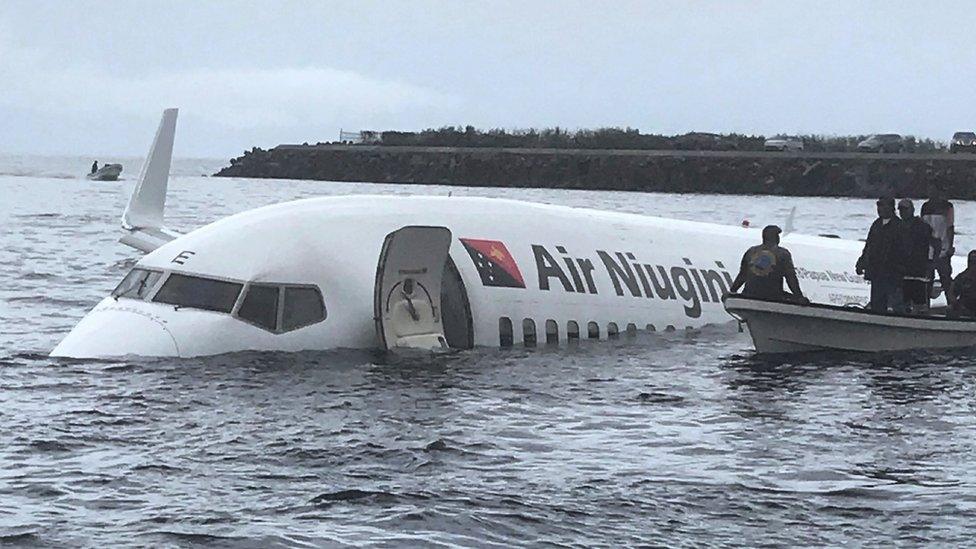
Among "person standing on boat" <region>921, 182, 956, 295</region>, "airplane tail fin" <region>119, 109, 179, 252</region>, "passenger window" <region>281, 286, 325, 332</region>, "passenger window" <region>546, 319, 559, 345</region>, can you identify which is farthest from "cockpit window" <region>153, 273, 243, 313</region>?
"airplane tail fin" <region>119, 109, 179, 252</region>

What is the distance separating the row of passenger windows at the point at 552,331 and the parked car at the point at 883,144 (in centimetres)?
11081

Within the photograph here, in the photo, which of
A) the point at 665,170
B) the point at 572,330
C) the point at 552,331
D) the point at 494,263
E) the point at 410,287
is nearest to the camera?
the point at 410,287

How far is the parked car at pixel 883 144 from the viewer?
132 m

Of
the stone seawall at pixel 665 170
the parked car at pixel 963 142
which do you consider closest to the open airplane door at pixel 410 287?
the stone seawall at pixel 665 170

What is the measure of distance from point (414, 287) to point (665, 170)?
103m

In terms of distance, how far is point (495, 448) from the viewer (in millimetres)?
18047

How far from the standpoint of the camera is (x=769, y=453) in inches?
714

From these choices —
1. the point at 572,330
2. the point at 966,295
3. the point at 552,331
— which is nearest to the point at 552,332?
the point at 552,331

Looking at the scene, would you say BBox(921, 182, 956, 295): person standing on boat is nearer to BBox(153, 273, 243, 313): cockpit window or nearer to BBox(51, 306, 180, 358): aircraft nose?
BBox(153, 273, 243, 313): cockpit window

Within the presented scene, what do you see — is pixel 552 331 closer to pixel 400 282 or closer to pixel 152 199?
pixel 400 282

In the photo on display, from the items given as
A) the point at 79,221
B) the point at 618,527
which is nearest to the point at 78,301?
the point at 618,527

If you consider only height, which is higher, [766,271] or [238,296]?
[766,271]

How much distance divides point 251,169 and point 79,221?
294 ft

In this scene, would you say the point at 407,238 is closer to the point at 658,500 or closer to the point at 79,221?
the point at 658,500
